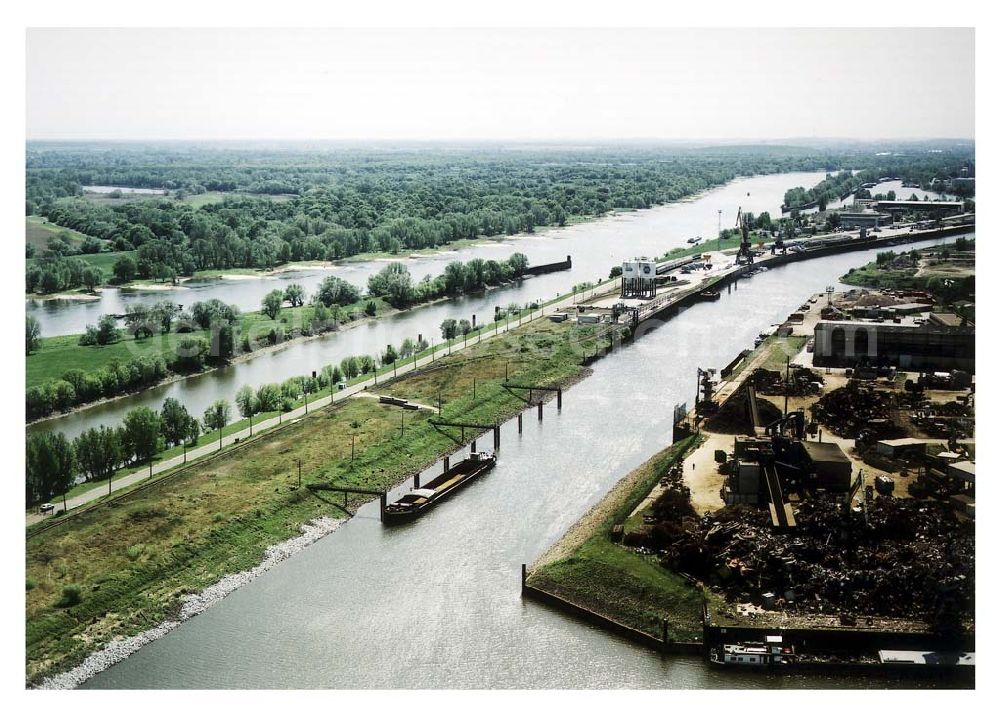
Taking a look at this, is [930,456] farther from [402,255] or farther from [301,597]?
[402,255]

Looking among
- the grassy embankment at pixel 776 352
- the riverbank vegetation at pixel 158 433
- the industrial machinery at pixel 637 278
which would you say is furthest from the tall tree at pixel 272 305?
the grassy embankment at pixel 776 352

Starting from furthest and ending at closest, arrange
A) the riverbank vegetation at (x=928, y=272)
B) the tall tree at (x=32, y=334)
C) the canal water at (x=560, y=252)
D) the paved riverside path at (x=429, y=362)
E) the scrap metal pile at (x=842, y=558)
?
the riverbank vegetation at (x=928, y=272)
the canal water at (x=560, y=252)
the tall tree at (x=32, y=334)
the paved riverside path at (x=429, y=362)
the scrap metal pile at (x=842, y=558)

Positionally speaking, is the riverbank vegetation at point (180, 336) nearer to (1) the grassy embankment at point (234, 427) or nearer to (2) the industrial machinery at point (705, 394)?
(1) the grassy embankment at point (234, 427)

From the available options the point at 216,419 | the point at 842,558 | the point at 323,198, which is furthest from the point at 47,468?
the point at 323,198

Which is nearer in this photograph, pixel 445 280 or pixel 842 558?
pixel 842 558

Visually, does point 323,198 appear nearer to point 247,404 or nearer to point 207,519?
point 247,404

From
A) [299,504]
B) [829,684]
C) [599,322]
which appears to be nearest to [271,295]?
[599,322]
